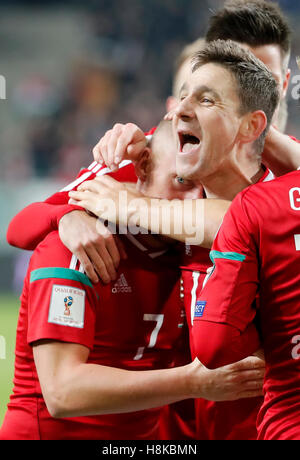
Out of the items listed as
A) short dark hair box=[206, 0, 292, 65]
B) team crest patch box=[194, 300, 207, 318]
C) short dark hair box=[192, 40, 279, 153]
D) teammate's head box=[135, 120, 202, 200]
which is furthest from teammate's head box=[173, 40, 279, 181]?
short dark hair box=[206, 0, 292, 65]

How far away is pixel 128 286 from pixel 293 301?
2.36 feet

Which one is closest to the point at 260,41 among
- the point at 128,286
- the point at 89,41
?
the point at 128,286

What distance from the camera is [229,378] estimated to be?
203 centimetres

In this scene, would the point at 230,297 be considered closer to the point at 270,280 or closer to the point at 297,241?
the point at 270,280

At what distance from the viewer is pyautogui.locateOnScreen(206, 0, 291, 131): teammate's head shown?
126 inches

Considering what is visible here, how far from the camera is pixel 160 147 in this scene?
2.48 m

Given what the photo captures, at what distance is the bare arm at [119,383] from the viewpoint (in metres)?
1.98

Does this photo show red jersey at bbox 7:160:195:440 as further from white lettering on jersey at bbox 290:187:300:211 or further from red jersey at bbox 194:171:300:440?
white lettering on jersey at bbox 290:187:300:211

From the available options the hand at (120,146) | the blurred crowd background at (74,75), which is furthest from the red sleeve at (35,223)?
the blurred crowd background at (74,75)

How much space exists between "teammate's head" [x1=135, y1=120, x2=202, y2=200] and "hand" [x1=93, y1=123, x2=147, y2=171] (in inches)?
1.6

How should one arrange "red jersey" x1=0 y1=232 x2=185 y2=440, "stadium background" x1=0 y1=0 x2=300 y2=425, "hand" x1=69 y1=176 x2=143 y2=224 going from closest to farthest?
"red jersey" x1=0 y1=232 x2=185 y2=440 → "hand" x1=69 y1=176 x2=143 y2=224 → "stadium background" x1=0 y1=0 x2=300 y2=425

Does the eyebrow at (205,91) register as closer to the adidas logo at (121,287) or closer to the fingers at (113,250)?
the fingers at (113,250)

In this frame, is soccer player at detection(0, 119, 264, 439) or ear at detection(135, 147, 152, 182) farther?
ear at detection(135, 147, 152, 182)

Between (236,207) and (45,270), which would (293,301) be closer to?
(236,207)
